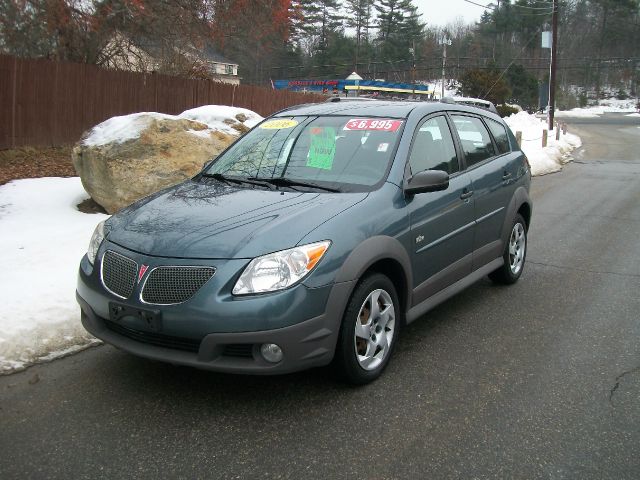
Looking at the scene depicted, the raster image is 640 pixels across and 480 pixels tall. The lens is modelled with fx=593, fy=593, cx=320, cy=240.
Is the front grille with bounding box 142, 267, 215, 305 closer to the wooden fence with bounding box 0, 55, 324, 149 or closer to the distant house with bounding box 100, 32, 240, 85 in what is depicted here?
the wooden fence with bounding box 0, 55, 324, 149

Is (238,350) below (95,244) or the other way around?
below

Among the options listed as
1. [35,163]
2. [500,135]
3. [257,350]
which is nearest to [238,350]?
[257,350]

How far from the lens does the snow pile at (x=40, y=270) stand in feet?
13.7

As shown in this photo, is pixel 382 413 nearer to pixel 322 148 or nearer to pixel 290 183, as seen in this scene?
pixel 290 183

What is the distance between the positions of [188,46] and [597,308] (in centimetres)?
1625

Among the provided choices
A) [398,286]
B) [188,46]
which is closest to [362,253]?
[398,286]

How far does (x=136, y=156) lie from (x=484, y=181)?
→ 15.6 feet

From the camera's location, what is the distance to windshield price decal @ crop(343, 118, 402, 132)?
4.29m

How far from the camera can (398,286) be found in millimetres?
3949

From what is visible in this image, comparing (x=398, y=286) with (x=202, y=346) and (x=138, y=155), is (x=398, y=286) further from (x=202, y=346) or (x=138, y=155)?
(x=138, y=155)

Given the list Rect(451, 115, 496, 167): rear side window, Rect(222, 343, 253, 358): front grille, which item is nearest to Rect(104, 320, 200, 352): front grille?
Rect(222, 343, 253, 358): front grille

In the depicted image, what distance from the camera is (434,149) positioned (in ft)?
14.9

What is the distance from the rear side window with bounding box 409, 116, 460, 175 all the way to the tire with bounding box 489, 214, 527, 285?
126 centimetres

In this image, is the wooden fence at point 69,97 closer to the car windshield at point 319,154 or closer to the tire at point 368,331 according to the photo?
the car windshield at point 319,154
